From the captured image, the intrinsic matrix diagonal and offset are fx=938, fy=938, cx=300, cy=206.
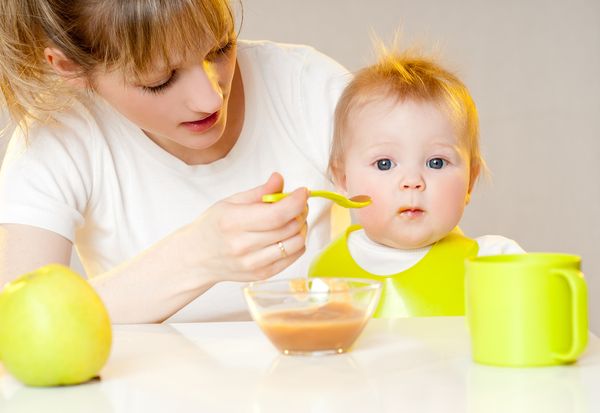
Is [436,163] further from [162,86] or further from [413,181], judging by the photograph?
[162,86]

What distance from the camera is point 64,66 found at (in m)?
1.59

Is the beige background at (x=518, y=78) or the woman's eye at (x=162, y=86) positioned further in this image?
the beige background at (x=518, y=78)

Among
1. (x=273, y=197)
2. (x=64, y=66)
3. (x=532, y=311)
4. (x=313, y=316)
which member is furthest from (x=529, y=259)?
(x=64, y=66)

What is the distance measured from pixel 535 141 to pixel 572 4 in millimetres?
499

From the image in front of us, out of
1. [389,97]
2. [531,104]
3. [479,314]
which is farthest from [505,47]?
[479,314]

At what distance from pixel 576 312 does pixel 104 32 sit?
A: 87 centimetres

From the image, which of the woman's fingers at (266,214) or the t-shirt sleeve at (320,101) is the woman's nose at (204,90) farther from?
the t-shirt sleeve at (320,101)

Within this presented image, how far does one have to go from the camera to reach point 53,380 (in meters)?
0.90

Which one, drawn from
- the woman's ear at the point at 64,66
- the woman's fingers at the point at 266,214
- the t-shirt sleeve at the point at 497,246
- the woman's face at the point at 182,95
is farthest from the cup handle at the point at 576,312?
the woman's ear at the point at 64,66

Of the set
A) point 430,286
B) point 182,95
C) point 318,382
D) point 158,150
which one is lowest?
point 430,286

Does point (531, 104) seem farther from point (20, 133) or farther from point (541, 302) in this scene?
point (541, 302)

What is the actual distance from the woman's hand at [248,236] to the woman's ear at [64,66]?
1.17 feet

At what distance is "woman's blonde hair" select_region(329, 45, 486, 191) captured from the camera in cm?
162

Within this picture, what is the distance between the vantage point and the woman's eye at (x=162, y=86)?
4.86 ft
